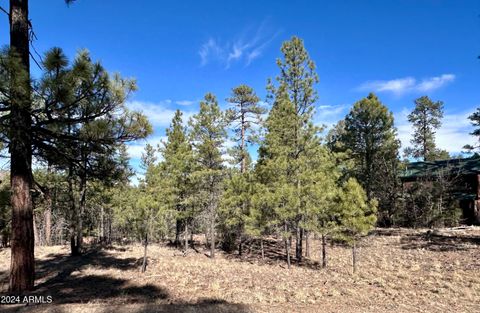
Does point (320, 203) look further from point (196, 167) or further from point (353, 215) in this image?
point (196, 167)

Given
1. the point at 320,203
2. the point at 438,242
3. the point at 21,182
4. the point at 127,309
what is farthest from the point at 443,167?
the point at 21,182

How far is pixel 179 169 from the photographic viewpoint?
21734 millimetres

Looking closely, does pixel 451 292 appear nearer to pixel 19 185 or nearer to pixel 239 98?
pixel 19 185

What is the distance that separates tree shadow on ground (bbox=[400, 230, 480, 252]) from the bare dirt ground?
2.3 inches

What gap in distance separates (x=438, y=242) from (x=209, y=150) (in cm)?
1611

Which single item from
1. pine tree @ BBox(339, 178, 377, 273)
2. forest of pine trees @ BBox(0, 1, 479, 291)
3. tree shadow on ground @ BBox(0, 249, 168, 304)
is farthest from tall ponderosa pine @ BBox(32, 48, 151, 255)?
pine tree @ BBox(339, 178, 377, 273)

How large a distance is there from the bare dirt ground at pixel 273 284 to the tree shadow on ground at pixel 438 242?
0.19ft

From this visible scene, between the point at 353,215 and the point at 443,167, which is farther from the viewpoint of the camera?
the point at 443,167

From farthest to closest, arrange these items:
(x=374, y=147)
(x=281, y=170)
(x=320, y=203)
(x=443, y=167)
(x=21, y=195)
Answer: (x=443, y=167)
(x=374, y=147)
(x=281, y=170)
(x=320, y=203)
(x=21, y=195)

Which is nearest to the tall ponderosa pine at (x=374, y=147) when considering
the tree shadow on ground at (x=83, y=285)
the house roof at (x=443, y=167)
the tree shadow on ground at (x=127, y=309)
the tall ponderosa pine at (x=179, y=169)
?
the house roof at (x=443, y=167)

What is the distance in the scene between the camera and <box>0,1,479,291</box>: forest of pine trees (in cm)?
709

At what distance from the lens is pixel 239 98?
91.6 ft

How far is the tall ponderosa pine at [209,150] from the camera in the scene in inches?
866

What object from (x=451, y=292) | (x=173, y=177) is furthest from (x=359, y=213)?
(x=173, y=177)
